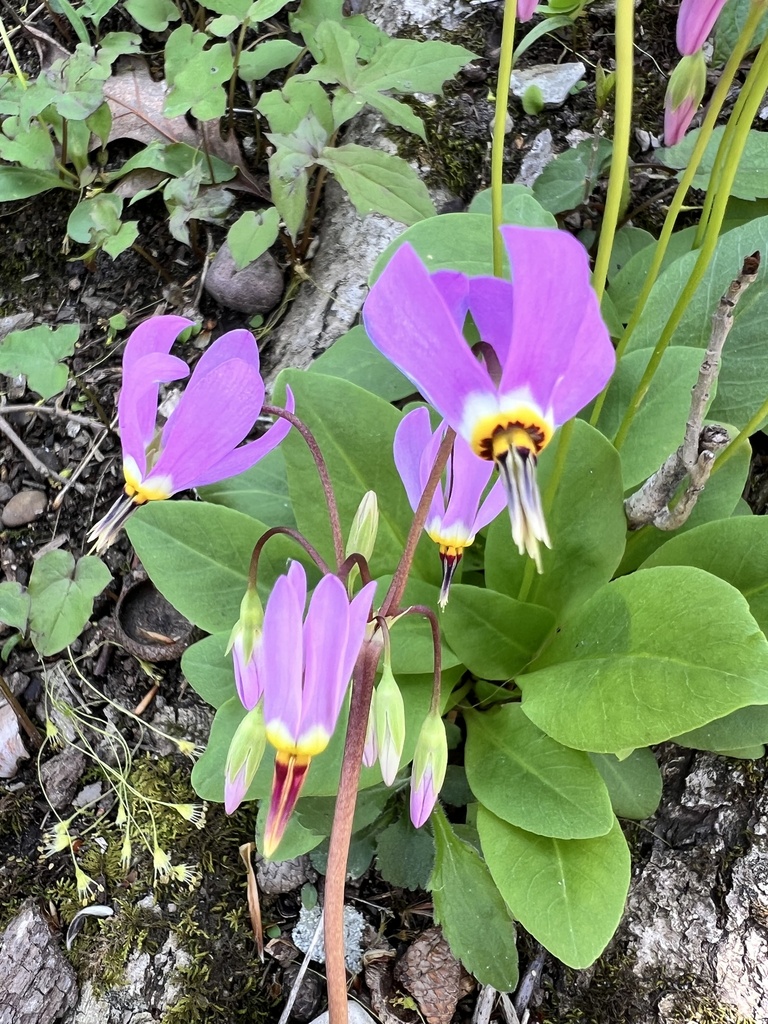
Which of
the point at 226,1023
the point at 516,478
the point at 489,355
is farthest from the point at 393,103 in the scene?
the point at 226,1023

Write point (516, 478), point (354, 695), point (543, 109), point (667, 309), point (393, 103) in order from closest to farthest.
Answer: point (516, 478) < point (354, 695) < point (667, 309) < point (393, 103) < point (543, 109)

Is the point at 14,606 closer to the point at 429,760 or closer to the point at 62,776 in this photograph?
the point at 62,776

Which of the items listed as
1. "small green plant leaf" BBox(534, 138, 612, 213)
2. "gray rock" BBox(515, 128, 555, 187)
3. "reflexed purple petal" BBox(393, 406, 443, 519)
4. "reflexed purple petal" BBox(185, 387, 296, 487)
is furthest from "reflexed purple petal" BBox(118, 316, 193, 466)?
"gray rock" BBox(515, 128, 555, 187)

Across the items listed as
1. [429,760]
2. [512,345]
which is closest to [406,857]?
[429,760]

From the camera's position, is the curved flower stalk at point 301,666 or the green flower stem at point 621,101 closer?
the green flower stem at point 621,101

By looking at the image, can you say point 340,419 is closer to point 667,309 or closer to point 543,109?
point 667,309

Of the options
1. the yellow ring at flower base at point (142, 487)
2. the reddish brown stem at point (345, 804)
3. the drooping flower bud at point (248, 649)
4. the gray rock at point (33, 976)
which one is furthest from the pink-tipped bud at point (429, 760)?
the gray rock at point (33, 976)

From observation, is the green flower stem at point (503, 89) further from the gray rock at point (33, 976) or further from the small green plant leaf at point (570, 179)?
the gray rock at point (33, 976)
